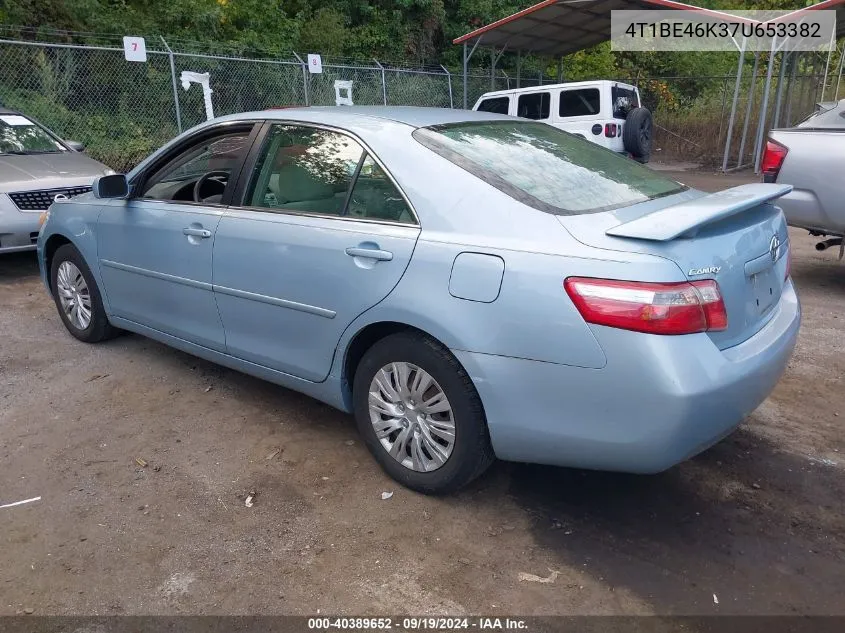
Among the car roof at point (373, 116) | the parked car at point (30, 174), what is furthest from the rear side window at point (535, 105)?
the car roof at point (373, 116)

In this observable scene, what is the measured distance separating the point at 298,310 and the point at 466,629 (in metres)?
1.62

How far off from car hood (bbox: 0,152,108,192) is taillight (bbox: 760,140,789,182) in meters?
6.49

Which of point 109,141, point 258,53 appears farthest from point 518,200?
point 258,53

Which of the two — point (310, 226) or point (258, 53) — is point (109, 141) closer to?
point (258, 53)

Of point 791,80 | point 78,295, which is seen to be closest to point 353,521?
point 78,295

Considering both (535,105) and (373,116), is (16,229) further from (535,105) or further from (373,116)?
(535,105)

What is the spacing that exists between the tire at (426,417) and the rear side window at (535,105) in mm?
11095

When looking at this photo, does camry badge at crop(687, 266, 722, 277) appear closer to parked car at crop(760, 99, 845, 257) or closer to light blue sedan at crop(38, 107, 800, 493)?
light blue sedan at crop(38, 107, 800, 493)

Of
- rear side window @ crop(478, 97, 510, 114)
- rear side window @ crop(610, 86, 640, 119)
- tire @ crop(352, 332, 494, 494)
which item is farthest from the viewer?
rear side window @ crop(478, 97, 510, 114)

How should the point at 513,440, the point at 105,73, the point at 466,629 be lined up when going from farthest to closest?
the point at 105,73 < the point at 513,440 < the point at 466,629

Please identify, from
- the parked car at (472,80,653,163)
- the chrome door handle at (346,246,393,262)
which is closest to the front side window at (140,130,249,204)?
the chrome door handle at (346,246,393,262)

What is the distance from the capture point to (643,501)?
3100 millimetres

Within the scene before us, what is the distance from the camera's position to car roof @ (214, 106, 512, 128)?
339 cm

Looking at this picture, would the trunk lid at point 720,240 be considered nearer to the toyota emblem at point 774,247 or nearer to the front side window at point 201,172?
the toyota emblem at point 774,247
